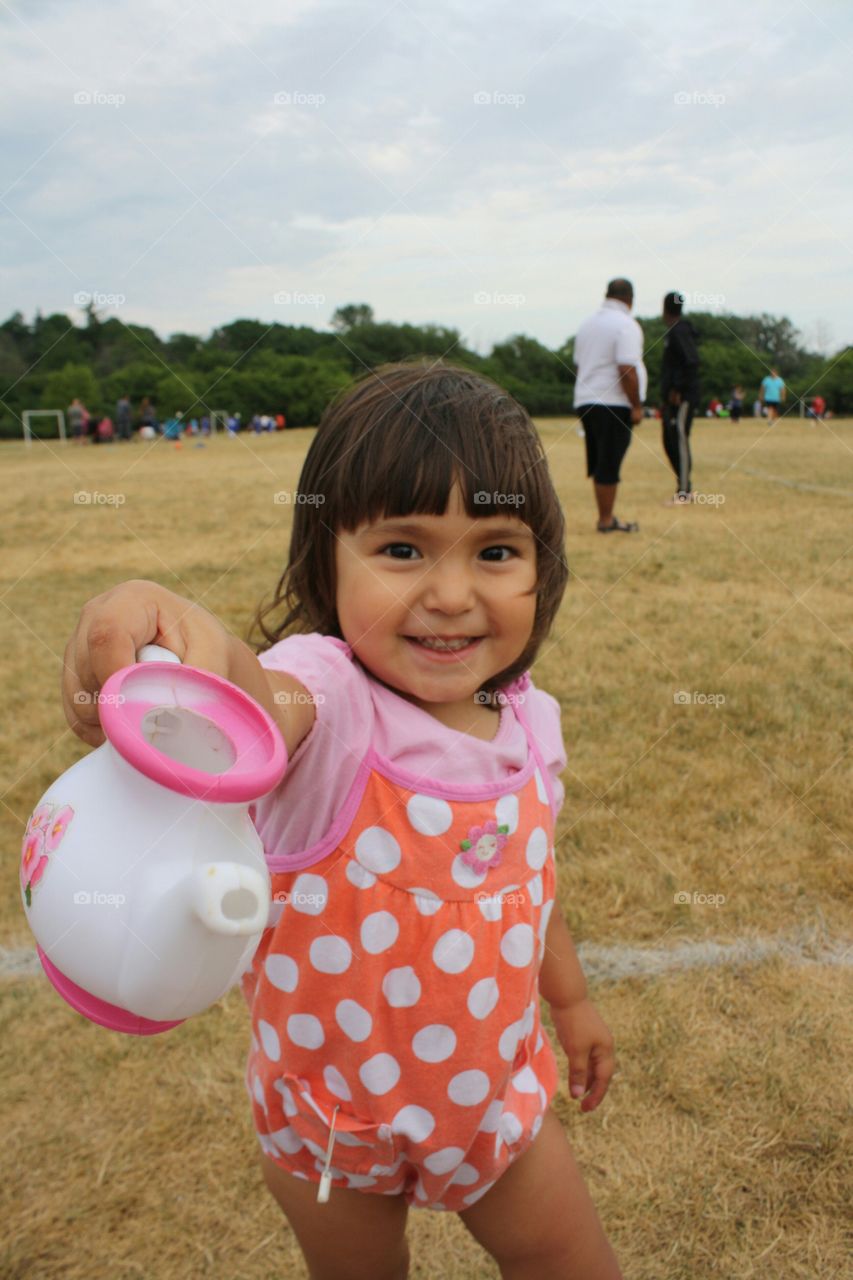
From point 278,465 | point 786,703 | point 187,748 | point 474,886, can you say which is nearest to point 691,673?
point 786,703

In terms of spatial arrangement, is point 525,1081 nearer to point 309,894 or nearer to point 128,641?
point 309,894

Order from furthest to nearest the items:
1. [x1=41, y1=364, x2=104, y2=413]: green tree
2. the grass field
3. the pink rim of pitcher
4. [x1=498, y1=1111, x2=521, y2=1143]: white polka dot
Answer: [x1=41, y1=364, x2=104, y2=413]: green tree, the grass field, [x1=498, y1=1111, x2=521, y2=1143]: white polka dot, the pink rim of pitcher

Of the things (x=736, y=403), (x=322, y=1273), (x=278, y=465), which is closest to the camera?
(x=322, y=1273)

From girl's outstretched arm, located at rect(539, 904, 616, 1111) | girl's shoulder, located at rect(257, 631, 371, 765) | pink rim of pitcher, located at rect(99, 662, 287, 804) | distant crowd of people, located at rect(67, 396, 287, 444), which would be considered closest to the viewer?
pink rim of pitcher, located at rect(99, 662, 287, 804)

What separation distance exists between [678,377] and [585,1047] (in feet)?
24.5

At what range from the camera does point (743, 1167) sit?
1740 millimetres

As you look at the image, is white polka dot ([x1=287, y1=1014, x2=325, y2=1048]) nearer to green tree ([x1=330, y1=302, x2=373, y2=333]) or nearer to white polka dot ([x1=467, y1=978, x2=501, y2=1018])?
white polka dot ([x1=467, y1=978, x2=501, y2=1018])

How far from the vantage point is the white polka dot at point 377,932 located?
1.16 m

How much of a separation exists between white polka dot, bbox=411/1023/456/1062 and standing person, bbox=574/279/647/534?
247 inches

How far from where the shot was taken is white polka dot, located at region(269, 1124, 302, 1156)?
1.23 meters

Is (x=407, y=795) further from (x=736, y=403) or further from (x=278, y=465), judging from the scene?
(x=736, y=403)

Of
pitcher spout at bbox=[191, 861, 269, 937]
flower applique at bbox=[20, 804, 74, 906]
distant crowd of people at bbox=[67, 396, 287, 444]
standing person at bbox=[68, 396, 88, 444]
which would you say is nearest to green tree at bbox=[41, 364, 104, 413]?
distant crowd of people at bbox=[67, 396, 287, 444]

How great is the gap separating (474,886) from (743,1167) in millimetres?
958

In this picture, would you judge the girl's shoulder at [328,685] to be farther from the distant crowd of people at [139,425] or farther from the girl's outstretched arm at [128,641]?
the distant crowd of people at [139,425]
